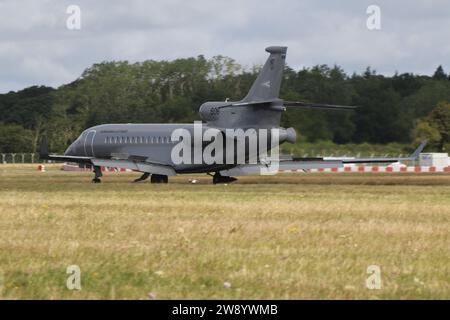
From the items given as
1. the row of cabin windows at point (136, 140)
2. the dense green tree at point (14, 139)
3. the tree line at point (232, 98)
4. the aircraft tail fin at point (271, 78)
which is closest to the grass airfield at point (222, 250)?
the aircraft tail fin at point (271, 78)

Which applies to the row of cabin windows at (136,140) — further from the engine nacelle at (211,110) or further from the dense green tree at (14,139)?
the dense green tree at (14,139)

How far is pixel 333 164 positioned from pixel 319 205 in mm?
23049

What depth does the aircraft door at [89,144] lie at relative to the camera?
6364cm

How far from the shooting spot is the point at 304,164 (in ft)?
188

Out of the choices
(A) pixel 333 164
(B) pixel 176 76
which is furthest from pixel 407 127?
(B) pixel 176 76

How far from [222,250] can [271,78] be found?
36821mm

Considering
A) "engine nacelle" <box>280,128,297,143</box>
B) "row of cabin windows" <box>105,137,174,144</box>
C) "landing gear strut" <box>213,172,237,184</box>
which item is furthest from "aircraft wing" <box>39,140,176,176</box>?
"engine nacelle" <box>280,128,297,143</box>

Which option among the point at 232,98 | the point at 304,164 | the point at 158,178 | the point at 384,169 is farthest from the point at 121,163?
the point at 384,169

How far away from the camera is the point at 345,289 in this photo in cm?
1554

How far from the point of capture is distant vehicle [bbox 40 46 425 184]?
56500 millimetres

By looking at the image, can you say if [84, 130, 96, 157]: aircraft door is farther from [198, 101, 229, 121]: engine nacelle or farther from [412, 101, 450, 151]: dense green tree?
[412, 101, 450, 151]: dense green tree

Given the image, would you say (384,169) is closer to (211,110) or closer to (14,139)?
(211,110)
